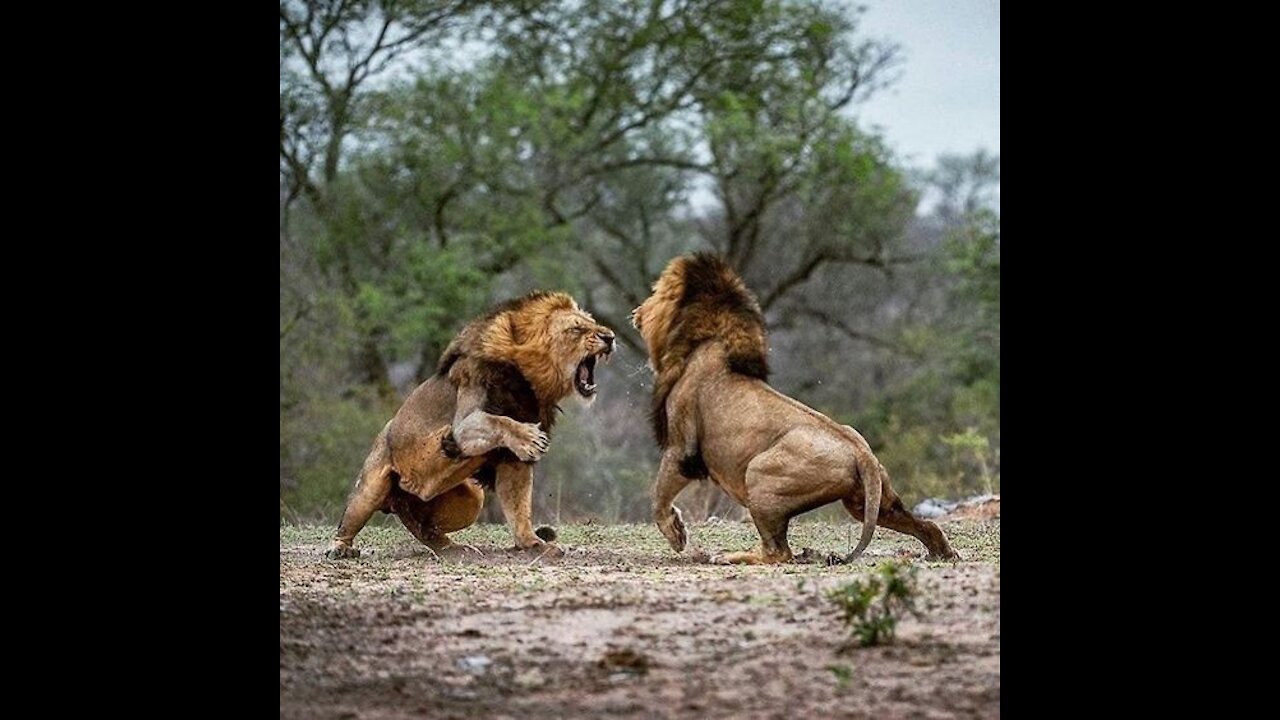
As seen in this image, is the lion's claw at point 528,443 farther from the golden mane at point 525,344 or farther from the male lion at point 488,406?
the golden mane at point 525,344

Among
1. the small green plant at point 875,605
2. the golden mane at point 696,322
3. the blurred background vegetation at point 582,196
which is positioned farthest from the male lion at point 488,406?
the blurred background vegetation at point 582,196

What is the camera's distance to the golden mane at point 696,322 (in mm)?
7469

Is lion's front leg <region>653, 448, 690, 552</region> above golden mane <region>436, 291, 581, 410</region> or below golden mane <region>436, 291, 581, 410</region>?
below

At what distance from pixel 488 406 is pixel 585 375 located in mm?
480

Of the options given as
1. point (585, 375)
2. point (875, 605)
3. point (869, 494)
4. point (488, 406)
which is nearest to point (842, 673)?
point (875, 605)

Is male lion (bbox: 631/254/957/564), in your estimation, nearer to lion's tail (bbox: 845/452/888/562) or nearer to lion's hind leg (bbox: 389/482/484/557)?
lion's tail (bbox: 845/452/888/562)

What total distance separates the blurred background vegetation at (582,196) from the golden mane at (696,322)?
321 inches

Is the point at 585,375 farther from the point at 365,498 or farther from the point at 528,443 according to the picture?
the point at 365,498

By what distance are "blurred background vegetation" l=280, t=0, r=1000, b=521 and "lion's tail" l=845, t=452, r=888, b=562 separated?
898 centimetres

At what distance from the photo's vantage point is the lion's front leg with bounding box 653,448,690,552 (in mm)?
7355

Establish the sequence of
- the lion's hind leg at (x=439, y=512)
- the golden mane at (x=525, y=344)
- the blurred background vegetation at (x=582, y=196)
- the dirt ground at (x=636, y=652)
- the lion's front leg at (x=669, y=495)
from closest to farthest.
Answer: the dirt ground at (x=636, y=652), the lion's front leg at (x=669, y=495), the golden mane at (x=525, y=344), the lion's hind leg at (x=439, y=512), the blurred background vegetation at (x=582, y=196)

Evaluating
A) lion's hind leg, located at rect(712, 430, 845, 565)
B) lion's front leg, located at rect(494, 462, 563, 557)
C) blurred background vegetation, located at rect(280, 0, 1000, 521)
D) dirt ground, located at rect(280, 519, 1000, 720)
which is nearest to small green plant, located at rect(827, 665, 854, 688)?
dirt ground, located at rect(280, 519, 1000, 720)
